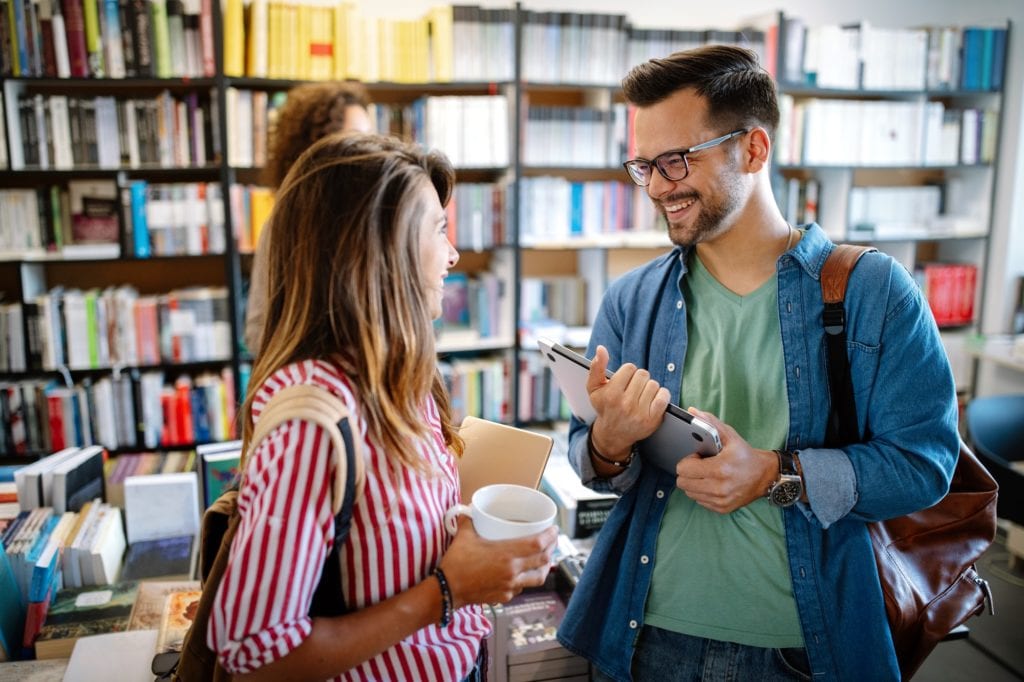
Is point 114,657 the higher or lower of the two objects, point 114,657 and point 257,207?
the lower

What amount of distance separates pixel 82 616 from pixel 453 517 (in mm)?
1148

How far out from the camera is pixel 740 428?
4.24 ft

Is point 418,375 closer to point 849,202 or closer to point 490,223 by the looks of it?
point 490,223

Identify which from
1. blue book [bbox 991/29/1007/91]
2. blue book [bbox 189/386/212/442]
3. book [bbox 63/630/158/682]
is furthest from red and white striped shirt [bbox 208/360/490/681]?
blue book [bbox 991/29/1007/91]

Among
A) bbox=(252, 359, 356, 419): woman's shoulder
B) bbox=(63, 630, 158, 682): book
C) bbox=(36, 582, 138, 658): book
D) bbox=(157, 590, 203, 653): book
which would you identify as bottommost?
bbox=(36, 582, 138, 658): book

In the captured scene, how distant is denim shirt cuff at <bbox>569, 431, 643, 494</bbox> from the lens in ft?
4.31

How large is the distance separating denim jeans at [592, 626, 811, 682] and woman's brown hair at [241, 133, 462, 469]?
2.03ft

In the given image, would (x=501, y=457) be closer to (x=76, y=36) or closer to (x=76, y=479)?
(x=76, y=479)

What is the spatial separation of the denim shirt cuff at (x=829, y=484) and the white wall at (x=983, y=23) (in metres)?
3.03

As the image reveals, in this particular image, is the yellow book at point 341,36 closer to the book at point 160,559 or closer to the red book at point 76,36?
the red book at point 76,36

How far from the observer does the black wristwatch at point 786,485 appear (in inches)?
45.1

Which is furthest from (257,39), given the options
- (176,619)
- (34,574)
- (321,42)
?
(176,619)

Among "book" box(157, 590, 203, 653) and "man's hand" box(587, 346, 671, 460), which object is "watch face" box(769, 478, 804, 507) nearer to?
"man's hand" box(587, 346, 671, 460)

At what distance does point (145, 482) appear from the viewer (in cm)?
203
